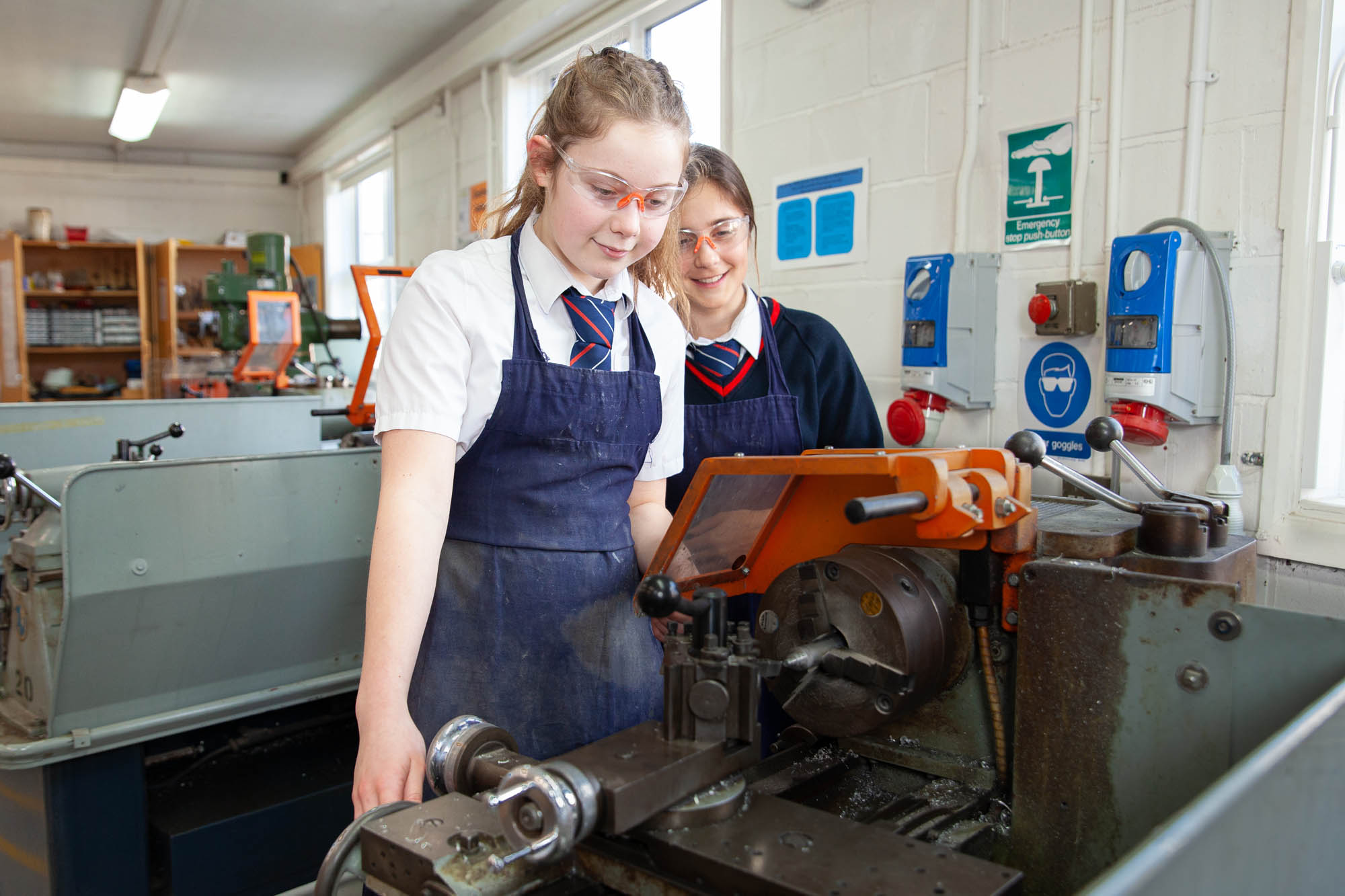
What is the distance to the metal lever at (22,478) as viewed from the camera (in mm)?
1661

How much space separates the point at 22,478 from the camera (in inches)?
68.7

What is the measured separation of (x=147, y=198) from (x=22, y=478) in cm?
621

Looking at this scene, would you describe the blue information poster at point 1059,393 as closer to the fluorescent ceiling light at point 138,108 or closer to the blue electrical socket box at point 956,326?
the blue electrical socket box at point 956,326

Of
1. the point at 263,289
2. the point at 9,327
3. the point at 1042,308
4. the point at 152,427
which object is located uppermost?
the point at 263,289

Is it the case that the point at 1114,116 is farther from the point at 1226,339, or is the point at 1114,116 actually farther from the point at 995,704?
the point at 995,704

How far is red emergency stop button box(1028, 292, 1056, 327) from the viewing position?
189 centimetres

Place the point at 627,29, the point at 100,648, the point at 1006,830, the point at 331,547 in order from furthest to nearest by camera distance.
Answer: the point at 627,29 < the point at 331,547 < the point at 100,648 < the point at 1006,830

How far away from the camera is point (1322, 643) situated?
674 millimetres

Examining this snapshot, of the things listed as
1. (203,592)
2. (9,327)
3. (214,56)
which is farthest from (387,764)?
(9,327)

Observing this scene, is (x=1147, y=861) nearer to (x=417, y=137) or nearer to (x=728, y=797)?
(x=728, y=797)

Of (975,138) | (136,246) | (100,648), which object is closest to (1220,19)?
(975,138)

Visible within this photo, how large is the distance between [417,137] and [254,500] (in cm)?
377

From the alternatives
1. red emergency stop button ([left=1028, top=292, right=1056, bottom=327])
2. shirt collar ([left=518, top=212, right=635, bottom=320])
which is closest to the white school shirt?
shirt collar ([left=518, top=212, right=635, bottom=320])

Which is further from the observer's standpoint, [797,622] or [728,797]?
[797,622]
